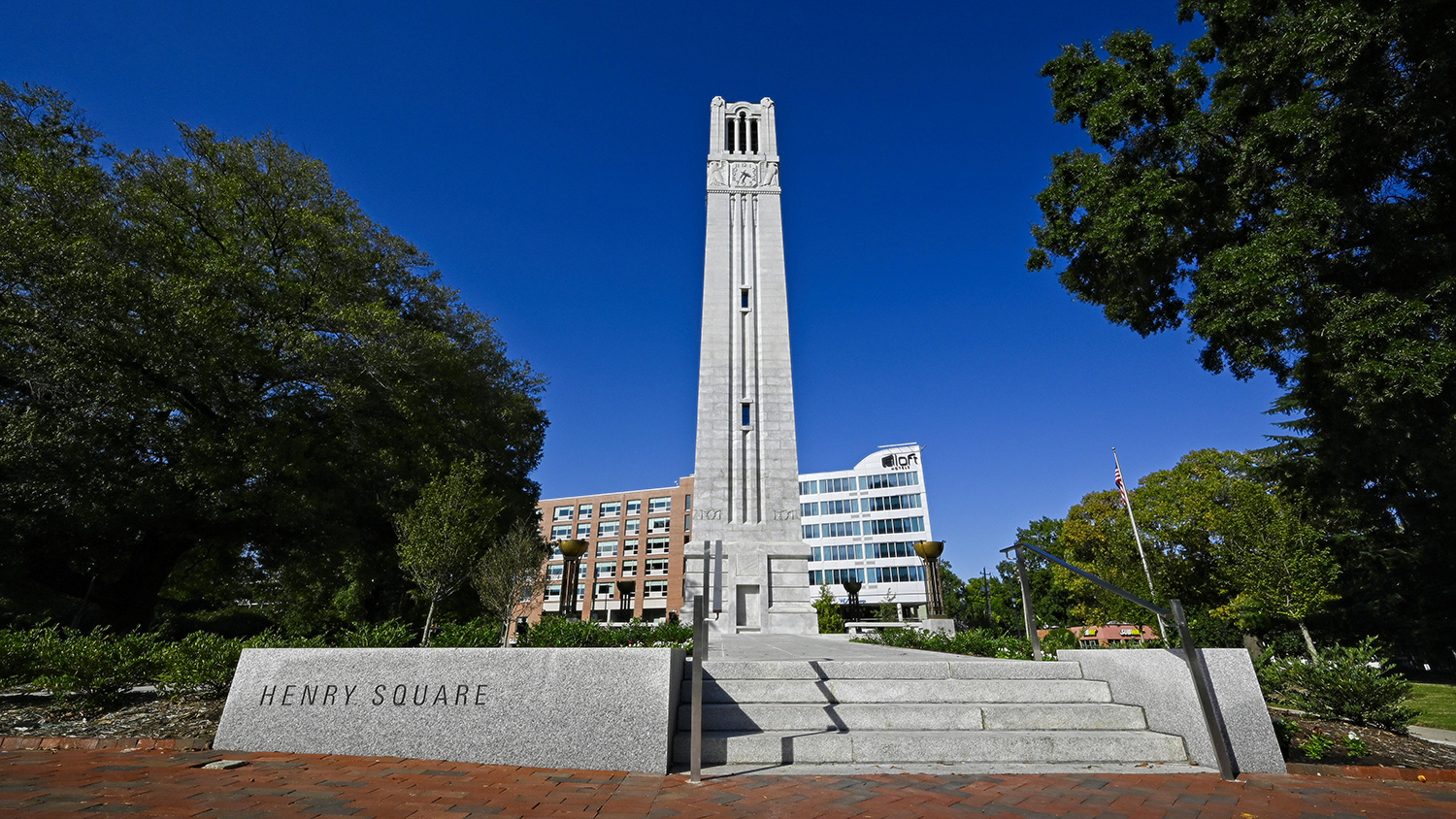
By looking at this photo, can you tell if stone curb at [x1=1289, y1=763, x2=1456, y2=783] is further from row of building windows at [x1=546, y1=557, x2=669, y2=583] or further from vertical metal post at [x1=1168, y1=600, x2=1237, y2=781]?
row of building windows at [x1=546, y1=557, x2=669, y2=583]

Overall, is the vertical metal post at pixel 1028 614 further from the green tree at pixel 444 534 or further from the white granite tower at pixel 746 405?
the white granite tower at pixel 746 405

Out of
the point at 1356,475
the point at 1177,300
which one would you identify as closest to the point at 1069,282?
the point at 1177,300

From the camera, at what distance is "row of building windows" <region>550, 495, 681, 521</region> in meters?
72.1

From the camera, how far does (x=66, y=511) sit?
13.0m

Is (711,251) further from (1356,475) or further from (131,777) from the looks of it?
(131,777)

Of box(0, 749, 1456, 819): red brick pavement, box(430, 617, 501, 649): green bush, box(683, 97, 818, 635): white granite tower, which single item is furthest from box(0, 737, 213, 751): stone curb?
box(683, 97, 818, 635): white granite tower

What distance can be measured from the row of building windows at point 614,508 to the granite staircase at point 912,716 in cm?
6351

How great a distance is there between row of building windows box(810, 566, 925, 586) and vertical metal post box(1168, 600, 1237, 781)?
54784 millimetres

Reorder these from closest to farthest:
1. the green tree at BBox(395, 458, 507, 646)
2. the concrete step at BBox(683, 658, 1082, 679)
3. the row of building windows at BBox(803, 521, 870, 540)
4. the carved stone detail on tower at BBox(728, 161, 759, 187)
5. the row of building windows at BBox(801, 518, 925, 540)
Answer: the concrete step at BBox(683, 658, 1082, 679) → the green tree at BBox(395, 458, 507, 646) → the carved stone detail on tower at BBox(728, 161, 759, 187) → the row of building windows at BBox(801, 518, 925, 540) → the row of building windows at BBox(803, 521, 870, 540)

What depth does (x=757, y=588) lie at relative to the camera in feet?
70.1

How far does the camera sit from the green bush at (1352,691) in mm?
6918

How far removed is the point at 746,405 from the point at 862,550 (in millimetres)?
45164

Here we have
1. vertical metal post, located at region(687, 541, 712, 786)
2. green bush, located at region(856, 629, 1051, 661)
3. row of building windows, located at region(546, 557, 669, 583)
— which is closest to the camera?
vertical metal post, located at region(687, 541, 712, 786)

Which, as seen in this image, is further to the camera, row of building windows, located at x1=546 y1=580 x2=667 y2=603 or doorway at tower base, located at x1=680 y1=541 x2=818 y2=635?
row of building windows, located at x1=546 y1=580 x2=667 y2=603
